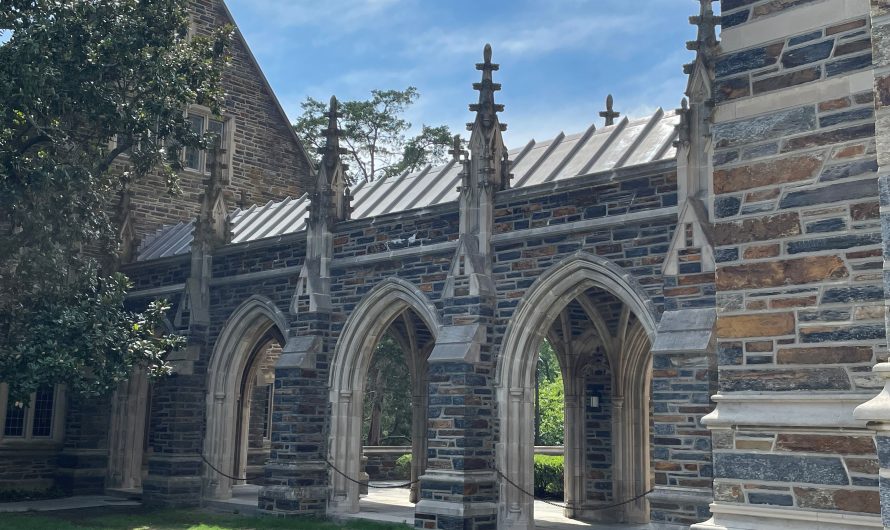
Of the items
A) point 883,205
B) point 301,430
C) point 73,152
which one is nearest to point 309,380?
point 301,430

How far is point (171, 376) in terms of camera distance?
703 inches

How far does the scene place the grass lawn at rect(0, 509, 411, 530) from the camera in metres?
14.5

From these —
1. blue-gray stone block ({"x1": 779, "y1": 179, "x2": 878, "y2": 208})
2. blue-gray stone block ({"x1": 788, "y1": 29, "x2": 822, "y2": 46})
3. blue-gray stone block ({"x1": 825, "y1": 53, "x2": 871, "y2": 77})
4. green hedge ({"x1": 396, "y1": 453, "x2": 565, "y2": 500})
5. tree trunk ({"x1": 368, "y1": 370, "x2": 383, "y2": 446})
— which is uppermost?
blue-gray stone block ({"x1": 788, "y1": 29, "x2": 822, "y2": 46})

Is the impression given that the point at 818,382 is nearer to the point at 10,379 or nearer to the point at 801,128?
the point at 801,128

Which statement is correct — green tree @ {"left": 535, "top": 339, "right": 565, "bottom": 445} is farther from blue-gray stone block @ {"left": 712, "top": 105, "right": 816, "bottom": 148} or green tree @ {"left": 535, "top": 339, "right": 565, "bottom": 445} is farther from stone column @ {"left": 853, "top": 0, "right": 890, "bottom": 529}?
stone column @ {"left": 853, "top": 0, "right": 890, "bottom": 529}

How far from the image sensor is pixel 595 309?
16.1m

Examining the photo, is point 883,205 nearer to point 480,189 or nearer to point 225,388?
point 480,189

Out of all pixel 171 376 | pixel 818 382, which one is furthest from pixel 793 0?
pixel 171 376

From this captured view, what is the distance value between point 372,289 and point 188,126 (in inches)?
160

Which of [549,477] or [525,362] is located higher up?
[525,362]

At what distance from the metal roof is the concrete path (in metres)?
4.92

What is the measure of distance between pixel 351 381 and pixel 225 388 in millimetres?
3304

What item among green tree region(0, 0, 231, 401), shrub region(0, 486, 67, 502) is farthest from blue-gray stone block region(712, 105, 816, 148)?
shrub region(0, 486, 67, 502)

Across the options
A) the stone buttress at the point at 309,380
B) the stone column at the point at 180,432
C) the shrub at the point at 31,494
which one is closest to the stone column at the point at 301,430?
the stone buttress at the point at 309,380
